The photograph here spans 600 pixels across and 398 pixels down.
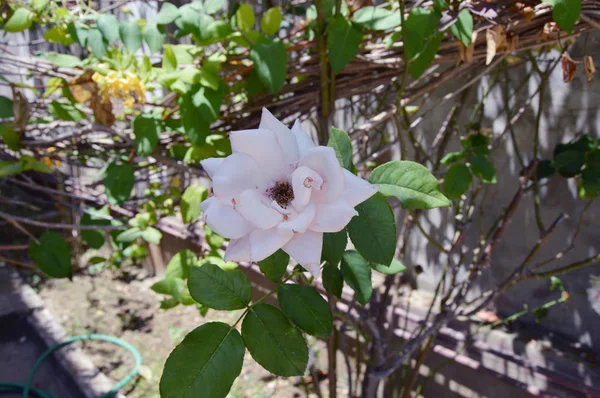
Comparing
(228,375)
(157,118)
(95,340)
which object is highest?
(157,118)

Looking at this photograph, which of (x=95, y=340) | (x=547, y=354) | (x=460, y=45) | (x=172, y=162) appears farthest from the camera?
(x=95, y=340)

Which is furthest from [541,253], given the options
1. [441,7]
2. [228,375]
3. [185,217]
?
[228,375]

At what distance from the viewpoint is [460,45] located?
1282 millimetres

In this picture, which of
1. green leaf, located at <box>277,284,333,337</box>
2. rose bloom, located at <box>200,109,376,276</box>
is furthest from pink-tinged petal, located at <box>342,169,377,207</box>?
green leaf, located at <box>277,284,333,337</box>

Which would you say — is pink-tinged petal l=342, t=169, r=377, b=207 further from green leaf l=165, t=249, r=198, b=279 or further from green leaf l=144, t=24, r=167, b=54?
green leaf l=144, t=24, r=167, b=54

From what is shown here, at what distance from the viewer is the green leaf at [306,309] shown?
27.7 inches

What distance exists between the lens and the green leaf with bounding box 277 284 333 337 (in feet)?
2.31

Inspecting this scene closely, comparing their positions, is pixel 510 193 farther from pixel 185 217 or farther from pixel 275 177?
pixel 275 177

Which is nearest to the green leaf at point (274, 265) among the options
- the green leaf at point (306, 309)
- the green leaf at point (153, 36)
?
the green leaf at point (306, 309)

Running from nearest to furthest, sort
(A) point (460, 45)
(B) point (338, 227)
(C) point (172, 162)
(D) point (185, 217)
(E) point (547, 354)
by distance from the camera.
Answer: (B) point (338, 227), (A) point (460, 45), (D) point (185, 217), (C) point (172, 162), (E) point (547, 354)

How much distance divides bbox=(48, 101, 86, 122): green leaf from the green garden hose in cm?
169

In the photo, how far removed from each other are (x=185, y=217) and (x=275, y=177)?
103cm

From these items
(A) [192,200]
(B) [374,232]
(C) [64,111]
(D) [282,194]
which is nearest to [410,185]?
(B) [374,232]

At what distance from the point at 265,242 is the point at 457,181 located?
912 millimetres
